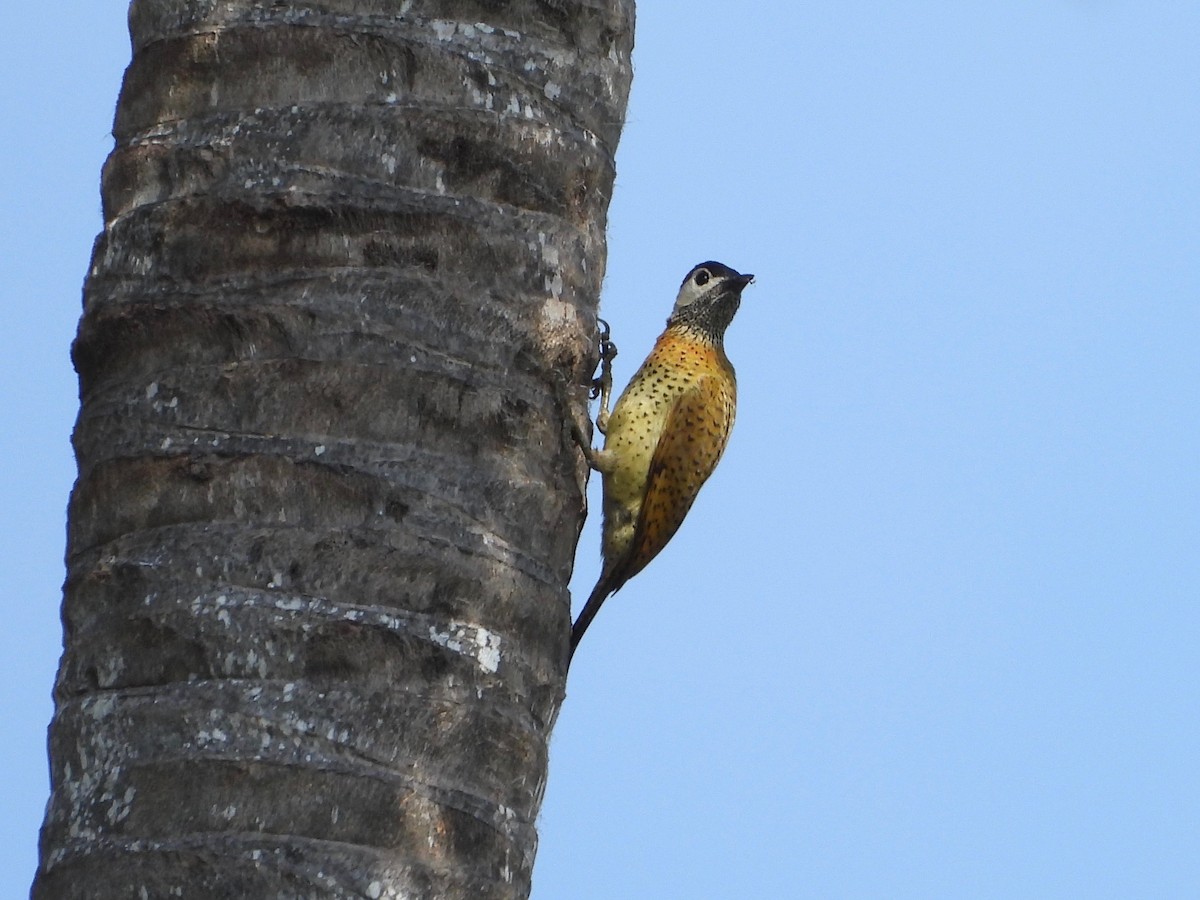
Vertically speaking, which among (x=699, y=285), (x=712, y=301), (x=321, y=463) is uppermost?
(x=699, y=285)

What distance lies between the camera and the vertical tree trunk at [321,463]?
105 inches

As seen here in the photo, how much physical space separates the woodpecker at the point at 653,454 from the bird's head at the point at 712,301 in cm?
53

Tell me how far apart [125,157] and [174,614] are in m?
0.95

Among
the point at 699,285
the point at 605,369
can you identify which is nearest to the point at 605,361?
the point at 605,369

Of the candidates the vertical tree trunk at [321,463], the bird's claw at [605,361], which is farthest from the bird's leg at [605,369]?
the vertical tree trunk at [321,463]

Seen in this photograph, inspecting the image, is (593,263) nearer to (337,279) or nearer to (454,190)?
(454,190)

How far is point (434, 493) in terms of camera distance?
291 centimetres

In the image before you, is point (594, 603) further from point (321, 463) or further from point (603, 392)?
point (321, 463)

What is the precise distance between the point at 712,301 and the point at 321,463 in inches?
192

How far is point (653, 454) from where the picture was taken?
6488 mm

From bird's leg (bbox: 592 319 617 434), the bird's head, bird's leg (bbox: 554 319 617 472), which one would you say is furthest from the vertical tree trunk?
the bird's head

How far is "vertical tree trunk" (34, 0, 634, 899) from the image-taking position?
2.67 meters

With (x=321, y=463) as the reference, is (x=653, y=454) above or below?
above

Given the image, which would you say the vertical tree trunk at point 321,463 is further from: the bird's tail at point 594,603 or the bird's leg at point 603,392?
the bird's tail at point 594,603
